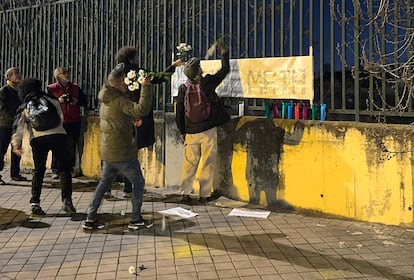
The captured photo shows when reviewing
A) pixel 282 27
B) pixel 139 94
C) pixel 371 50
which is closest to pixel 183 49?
pixel 139 94

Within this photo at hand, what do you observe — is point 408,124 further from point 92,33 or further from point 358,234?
point 92,33

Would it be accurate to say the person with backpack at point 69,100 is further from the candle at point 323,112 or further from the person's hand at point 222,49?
the candle at point 323,112

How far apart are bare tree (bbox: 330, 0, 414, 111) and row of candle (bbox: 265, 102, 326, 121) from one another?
1.99 feet

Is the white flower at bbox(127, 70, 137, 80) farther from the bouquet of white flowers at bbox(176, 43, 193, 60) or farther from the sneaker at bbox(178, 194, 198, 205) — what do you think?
the sneaker at bbox(178, 194, 198, 205)

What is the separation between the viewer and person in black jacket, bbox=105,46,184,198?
6.27 m

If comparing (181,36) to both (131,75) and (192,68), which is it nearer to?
(192,68)

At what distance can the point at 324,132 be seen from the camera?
19.5 ft

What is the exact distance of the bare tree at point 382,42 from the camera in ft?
17.8

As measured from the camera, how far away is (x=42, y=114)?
600 cm

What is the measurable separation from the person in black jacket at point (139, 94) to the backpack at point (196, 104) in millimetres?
342

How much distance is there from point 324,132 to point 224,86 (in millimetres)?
1728

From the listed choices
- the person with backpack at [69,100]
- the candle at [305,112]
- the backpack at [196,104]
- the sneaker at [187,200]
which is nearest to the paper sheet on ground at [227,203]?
the sneaker at [187,200]

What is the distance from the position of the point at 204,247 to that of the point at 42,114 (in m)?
2.64

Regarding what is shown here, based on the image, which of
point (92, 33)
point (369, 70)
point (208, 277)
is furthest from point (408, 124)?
point (92, 33)
